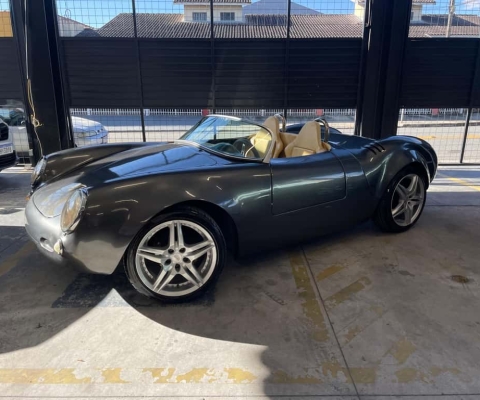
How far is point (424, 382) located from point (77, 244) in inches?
88.4

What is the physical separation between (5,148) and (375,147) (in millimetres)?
5498

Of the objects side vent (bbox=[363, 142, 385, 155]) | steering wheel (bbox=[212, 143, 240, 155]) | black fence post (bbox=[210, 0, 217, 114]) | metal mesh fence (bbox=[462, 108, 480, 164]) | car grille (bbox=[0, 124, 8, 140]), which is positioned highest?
black fence post (bbox=[210, 0, 217, 114])

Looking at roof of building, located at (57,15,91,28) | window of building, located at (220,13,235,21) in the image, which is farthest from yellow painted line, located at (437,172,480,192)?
roof of building, located at (57,15,91,28)

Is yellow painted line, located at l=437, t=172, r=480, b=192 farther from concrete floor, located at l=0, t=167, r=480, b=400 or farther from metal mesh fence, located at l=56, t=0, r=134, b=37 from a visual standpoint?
metal mesh fence, located at l=56, t=0, r=134, b=37

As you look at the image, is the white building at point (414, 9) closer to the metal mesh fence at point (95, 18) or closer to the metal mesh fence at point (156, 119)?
the metal mesh fence at point (156, 119)

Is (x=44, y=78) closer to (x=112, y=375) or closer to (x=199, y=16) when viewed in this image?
(x=199, y=16)

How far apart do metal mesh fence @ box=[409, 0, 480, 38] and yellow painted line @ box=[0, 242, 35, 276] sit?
7.34 m

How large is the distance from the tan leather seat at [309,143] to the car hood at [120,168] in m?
1.13

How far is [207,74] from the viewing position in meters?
7.32

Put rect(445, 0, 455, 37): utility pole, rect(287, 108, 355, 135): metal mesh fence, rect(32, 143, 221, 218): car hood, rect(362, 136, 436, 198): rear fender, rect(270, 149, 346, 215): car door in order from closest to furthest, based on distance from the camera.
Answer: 1. rect(32, 143, 221, 218): car hood
2. rect(270, 149, 346, 215): car door
3. rect(362, 136, 436, 198): rear fender
4. rect(445, 0, 455, 37): utility pole
5. rect(287, 108, 355, 135): metal mesh fence

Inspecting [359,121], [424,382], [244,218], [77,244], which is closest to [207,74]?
[359,121]

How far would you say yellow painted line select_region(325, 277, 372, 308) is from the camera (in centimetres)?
294

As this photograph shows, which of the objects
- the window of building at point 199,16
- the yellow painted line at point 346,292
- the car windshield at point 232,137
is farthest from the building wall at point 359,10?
the yellow painted line at point 346,292

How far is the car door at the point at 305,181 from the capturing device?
3207 mm
